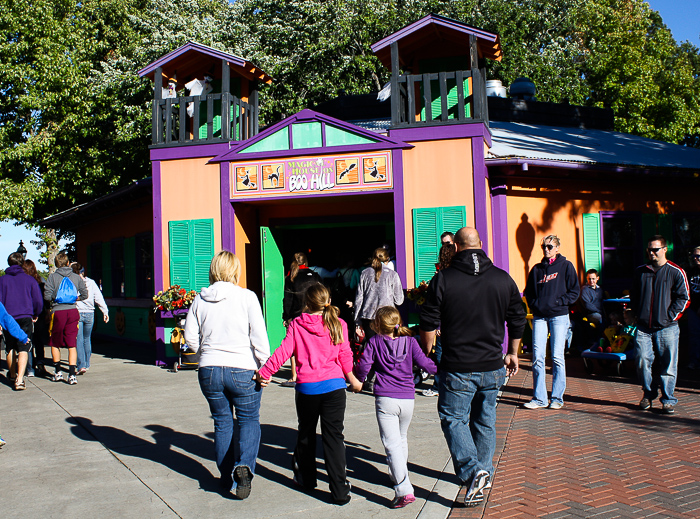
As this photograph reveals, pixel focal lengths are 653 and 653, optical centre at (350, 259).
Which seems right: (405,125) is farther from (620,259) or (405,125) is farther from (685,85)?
(685,85)

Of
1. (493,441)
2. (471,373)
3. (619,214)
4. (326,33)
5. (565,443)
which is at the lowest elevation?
(565,443)

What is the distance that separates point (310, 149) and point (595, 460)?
6.73 meters

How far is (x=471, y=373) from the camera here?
4258mm

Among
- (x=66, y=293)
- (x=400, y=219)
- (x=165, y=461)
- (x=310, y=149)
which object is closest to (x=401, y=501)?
(x=165, y=461)

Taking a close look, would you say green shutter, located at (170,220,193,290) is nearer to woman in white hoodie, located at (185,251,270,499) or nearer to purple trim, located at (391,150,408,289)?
purple trim, located at (391,150,408,289)

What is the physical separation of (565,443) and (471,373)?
6.45 ft

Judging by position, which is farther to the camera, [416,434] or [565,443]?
[416,434]

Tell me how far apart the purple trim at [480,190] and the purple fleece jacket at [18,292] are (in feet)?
21.5

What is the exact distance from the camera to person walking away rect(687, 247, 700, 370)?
8.55 metres

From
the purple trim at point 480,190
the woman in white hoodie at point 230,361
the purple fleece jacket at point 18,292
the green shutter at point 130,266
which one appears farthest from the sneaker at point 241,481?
the green shutter at point 130,266

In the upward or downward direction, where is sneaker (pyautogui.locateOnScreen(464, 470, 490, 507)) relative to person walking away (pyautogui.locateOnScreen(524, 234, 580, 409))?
downward

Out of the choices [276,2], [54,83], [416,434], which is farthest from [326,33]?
[416,434]

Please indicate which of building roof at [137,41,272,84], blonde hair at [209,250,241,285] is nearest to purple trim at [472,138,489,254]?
building roof at [137,41,272,84]

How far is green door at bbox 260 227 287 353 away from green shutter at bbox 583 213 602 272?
5.55 m
